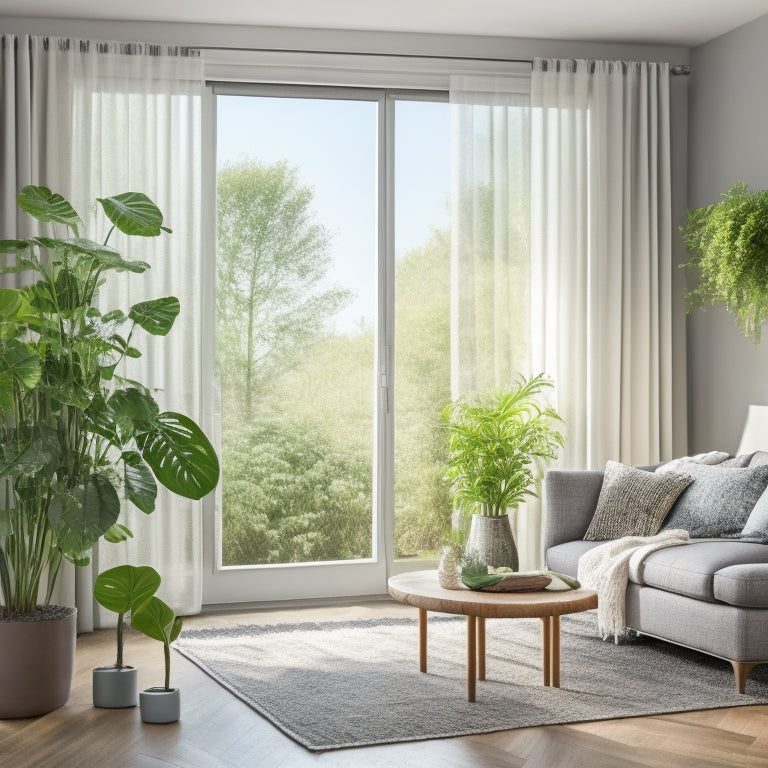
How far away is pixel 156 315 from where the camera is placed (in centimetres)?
388

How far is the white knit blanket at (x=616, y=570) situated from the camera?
4332 millimetres

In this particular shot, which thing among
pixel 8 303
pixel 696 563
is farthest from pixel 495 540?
pixel 8 303

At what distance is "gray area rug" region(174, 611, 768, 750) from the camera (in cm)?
349

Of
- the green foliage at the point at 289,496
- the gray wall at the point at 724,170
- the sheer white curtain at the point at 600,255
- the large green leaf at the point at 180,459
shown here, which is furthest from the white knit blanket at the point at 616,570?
the large green leaf at the point at 180,459

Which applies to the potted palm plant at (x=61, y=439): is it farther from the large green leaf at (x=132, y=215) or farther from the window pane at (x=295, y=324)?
the window pane at (x=295, y=324)

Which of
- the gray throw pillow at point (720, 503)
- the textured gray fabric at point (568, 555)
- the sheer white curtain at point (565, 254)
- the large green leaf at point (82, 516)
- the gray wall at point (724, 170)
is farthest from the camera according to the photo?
the sheer white curtain at point (565, 254)

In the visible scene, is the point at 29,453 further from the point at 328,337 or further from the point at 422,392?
the point at 422,392

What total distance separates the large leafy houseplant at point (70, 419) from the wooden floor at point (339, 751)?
0.55m

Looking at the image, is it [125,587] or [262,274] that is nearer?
[125,587]

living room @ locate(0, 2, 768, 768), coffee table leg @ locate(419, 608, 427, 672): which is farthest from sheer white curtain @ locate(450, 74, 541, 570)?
coffee table leg @ locate(419, 608, 427, 672)

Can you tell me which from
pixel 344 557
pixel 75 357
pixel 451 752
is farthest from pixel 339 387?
pixel 451 752

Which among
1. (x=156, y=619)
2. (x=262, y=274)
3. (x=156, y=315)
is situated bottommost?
(x=156, y=619)

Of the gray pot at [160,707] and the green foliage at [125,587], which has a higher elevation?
the green foliage at [125,587]

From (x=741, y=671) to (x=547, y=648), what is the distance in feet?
2.31
